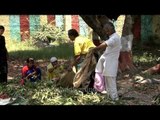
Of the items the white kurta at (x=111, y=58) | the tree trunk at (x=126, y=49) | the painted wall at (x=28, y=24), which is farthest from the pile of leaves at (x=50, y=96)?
the painted wall at (x=28, y=24)

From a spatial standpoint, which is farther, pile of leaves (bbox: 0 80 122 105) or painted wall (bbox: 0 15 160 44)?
painted wall (bbox: 0 15 160 44)

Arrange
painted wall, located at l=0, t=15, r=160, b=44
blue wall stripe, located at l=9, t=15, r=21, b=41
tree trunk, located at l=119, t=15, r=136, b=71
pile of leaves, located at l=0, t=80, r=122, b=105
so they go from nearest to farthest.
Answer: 1. pile of leaves, located at l=0, t=80, r=122, b=105
2. tree trunk, located at l=119, t=15, r=136, b=71
3. painted wall, located at l=0, t=15, r=160, b=44
4. blue wall stripe, located at l=9, t=15, r=21, b=41

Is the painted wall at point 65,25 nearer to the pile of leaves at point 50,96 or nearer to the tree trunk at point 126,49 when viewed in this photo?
the tree trunk at point 126,49

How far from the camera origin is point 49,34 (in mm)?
16719

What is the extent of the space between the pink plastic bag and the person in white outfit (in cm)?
31

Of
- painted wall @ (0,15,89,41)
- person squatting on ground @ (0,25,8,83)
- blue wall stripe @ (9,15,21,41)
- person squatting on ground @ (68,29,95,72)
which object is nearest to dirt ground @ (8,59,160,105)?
person squatting on ground @ (68,29,95,72)

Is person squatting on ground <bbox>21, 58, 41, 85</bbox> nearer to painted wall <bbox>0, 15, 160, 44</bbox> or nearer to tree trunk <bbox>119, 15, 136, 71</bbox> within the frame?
tree trunk <bbox>119, 15, 136, 71</bbox>

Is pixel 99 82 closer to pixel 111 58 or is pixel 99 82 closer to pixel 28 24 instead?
pixel 111 58

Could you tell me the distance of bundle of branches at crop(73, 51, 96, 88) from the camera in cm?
642

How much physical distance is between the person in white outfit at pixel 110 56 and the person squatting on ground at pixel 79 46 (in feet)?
1.65

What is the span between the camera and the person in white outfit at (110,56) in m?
5.69

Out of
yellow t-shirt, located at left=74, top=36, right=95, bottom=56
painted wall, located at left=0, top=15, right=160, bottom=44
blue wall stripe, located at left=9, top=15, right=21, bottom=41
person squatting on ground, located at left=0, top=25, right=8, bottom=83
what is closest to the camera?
yellow t-shirt, located at left=74, top=36, right=95, bottom=56
